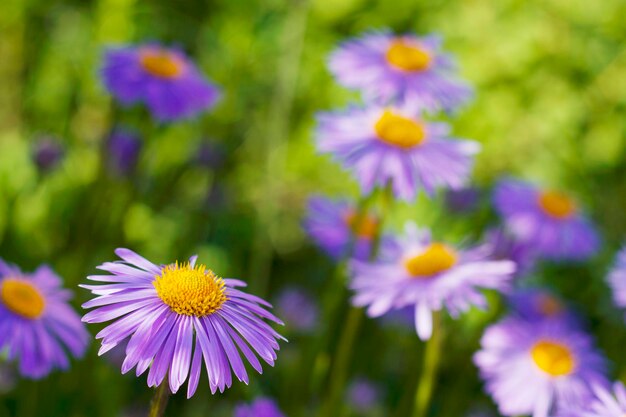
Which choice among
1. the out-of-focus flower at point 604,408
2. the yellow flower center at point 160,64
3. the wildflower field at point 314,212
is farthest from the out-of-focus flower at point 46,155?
the out-of-focus flower at point 604,408

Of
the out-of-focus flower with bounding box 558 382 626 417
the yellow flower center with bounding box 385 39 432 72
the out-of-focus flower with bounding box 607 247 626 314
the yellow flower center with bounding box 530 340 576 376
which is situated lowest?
the out-of-focus flower with bounding box 558 382 626 417

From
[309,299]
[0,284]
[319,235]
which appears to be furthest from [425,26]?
[0,284]

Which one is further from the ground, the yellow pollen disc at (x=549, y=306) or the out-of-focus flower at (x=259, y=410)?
the yellow pollen disc at (x=549, y=306)

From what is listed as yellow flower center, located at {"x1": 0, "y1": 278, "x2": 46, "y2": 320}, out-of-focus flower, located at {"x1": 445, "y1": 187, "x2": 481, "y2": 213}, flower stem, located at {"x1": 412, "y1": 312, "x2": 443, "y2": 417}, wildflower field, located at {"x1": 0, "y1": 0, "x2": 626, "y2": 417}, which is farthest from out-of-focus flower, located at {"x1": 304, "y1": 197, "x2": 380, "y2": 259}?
yellow flower center, located at {"x1": 0, "y1": 278, "x2": 46, "y2": 320}

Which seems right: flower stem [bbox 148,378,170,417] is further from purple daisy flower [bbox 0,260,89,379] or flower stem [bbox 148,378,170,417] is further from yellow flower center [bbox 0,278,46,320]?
yellow flower center [bbox 0,278,46,320]

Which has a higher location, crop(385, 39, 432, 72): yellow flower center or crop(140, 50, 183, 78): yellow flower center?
crop(385, 39, 432, 72): yellow flower center

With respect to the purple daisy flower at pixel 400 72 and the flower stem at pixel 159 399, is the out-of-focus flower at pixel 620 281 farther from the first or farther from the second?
the flower stem at pixel 159 399

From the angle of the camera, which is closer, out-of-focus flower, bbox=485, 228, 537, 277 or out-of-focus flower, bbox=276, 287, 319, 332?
out-of-focus flower, bbox=485, 228, 537, 277

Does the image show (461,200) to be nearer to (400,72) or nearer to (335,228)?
(335,228)
